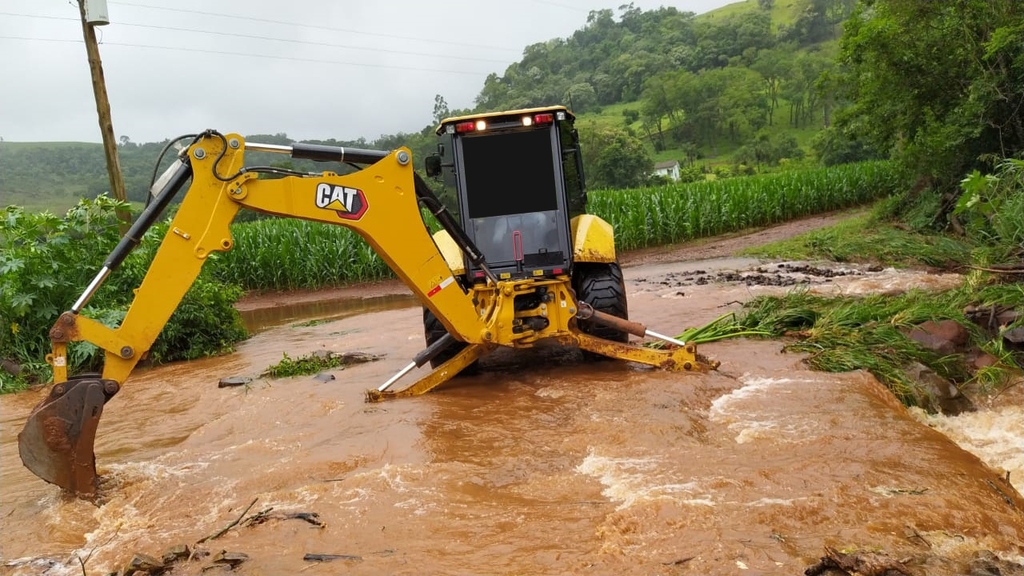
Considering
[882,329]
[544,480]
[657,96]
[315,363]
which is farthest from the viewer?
[657,96]

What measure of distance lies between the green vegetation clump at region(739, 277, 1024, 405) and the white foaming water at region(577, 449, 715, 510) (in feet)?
9.23

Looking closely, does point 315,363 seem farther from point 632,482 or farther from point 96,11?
point 96,11

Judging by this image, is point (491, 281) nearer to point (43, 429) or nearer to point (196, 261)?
point (196, 261)

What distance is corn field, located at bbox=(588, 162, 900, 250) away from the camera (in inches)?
842

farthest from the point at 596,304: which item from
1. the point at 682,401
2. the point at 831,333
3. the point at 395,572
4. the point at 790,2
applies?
the point at 790,2

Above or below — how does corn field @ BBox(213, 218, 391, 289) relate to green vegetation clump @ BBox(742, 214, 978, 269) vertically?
above

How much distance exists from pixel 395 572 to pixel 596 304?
4.34 metres

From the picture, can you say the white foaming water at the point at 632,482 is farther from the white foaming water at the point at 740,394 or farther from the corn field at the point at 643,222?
the corn field at the point at 643,222

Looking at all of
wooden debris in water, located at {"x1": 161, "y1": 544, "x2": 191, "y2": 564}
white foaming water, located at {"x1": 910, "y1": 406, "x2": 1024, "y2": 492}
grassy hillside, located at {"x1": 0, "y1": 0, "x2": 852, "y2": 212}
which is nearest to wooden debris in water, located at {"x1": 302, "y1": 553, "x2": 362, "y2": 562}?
wooden debris in water, located at {"x1": 161, "y1": 544, "x2": 191, "y2": 564}

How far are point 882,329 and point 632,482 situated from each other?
3953 mm

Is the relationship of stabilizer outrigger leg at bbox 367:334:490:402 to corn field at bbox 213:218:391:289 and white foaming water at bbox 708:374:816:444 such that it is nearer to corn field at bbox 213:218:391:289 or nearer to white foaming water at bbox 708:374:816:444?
white foaming water at bbox 708:374:816:444

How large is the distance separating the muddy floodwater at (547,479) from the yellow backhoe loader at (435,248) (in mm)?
434

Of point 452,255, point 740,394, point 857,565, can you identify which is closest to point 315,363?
→ point 452,255

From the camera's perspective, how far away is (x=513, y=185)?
7379 millimetres
